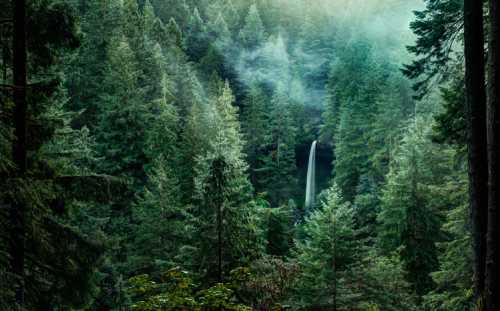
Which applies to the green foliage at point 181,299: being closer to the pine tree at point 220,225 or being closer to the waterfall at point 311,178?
the pine tree at point 220,225

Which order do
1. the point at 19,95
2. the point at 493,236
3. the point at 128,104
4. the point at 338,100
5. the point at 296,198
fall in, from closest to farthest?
1. the point at 493,236
2. the point at 19,95
3. the point at 128,104
4. the point at 296,198
5. the point at 338,100

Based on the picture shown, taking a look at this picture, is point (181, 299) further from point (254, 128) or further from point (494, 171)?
point (254, 128)

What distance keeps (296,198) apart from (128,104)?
23453 millimetres

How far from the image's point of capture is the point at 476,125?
6129 millimetres

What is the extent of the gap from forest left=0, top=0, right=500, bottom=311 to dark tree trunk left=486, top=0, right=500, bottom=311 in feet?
0.06

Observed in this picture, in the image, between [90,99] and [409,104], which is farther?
[409,104]

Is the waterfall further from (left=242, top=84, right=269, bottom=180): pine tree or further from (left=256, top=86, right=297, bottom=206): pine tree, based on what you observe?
(left=242, top=84, right=269, bottom=180): pine tree

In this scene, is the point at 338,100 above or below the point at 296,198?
above

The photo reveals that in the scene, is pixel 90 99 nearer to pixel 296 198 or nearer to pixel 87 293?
pixel 296 198

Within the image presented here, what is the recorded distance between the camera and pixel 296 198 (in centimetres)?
5053

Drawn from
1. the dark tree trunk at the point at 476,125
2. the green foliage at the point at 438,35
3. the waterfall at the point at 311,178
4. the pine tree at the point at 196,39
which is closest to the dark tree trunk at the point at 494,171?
the dark tree trunk at the point at 476,125

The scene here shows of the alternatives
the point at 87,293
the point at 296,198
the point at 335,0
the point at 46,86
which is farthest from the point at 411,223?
the point at 335,0

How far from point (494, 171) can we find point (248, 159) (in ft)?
145

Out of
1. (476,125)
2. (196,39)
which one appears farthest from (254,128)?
(476,125)
